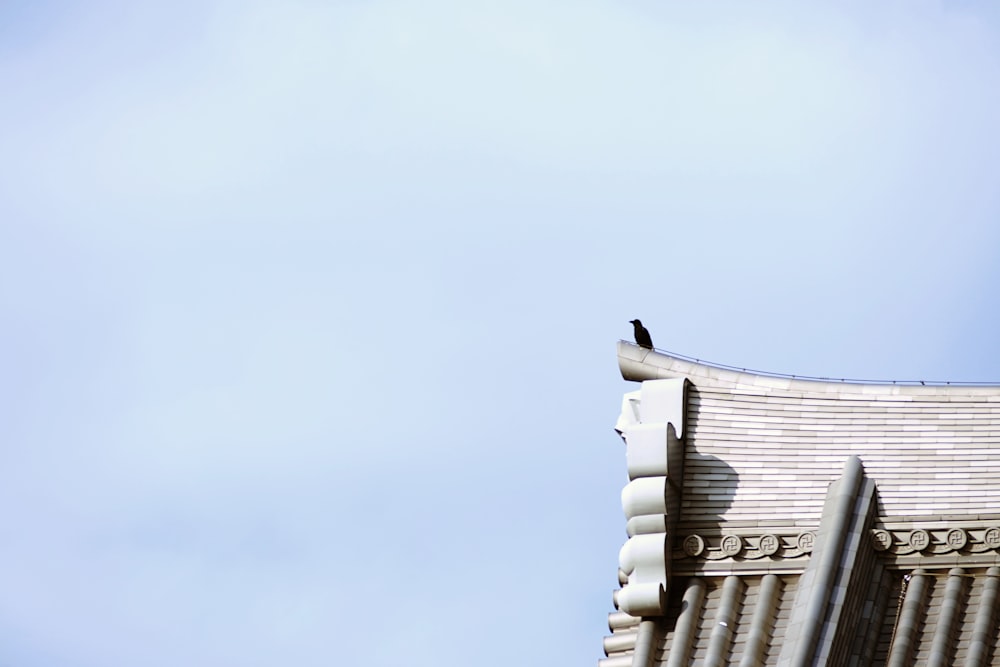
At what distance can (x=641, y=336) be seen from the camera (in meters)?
54.0

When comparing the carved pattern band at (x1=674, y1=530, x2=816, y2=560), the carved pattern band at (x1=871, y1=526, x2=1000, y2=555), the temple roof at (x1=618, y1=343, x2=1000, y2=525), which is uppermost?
the temple roof at (x1=618, y1=343, x2=1000, y2=525)

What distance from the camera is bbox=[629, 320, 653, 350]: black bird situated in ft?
177

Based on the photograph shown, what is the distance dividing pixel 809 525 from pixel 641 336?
21.4 ft

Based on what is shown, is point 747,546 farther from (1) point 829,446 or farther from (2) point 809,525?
(1) point 829,446

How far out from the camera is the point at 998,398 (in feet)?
165

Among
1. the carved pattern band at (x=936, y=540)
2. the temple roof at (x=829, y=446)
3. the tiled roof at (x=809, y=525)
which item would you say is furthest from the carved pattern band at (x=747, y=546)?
the carved pattern band at (x=936, y=540)

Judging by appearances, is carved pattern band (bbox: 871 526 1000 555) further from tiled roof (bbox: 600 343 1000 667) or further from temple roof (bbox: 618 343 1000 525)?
temple roof (bbox: 618 343 1000 525)

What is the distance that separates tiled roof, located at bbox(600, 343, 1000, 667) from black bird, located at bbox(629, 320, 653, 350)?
81.8 inches

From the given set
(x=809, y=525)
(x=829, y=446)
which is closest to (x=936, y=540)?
(x=809, y=525)

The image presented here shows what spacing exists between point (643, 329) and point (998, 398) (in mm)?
7995

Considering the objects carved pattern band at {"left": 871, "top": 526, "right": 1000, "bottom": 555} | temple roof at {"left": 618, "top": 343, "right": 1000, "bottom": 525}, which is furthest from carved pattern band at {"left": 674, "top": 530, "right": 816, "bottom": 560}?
carved pattern band at {"left": 871, "top": 526, "right": 1000, "bottom": 555}

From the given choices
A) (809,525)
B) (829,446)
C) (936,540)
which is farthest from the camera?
(829,446)

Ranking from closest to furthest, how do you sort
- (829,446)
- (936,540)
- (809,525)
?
(936,540)
(809,525)
(829,446)

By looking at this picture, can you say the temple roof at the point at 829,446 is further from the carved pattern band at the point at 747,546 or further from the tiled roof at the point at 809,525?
the carved pattern band at the point at 747,546
